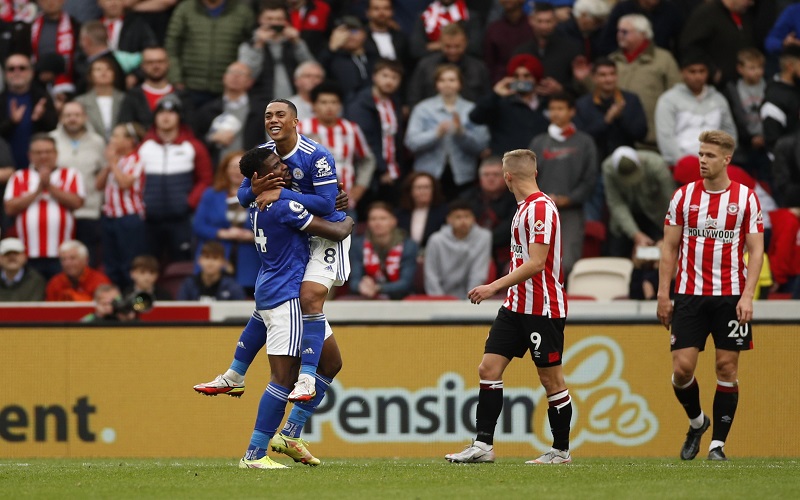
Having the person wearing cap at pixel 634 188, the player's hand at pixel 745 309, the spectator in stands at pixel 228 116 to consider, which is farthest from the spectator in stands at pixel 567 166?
the player's hand at pixel 745 309

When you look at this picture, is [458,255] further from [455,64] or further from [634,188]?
[455,64]

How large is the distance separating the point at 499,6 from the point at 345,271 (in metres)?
9.48

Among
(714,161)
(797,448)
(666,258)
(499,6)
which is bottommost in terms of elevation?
(797,448)

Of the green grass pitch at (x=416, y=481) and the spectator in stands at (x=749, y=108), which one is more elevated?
the spectator in stands at (x=749, y=108)

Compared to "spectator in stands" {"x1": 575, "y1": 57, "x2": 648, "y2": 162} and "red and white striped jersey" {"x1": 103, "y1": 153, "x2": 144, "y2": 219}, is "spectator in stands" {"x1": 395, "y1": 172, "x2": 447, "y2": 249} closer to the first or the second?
"spectator in stands" {"x1": 575, "y1": 57, "x2": 648, "y2": 162}

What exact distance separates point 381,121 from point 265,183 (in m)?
7.90

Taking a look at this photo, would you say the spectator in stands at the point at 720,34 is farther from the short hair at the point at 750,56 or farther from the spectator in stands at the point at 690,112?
the spectator in stands at the point at 690,112

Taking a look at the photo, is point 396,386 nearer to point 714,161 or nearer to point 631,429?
point 631,429

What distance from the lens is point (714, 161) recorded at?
34.4ft

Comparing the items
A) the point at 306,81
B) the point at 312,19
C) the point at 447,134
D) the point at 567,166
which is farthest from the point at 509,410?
the point at 312,19

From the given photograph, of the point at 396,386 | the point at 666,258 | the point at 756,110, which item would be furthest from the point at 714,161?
the point at 756,110

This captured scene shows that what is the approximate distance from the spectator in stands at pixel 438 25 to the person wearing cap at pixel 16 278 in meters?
5.53

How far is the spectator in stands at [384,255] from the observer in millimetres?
15805

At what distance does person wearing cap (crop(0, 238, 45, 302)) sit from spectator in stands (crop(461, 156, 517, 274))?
16.4ft
